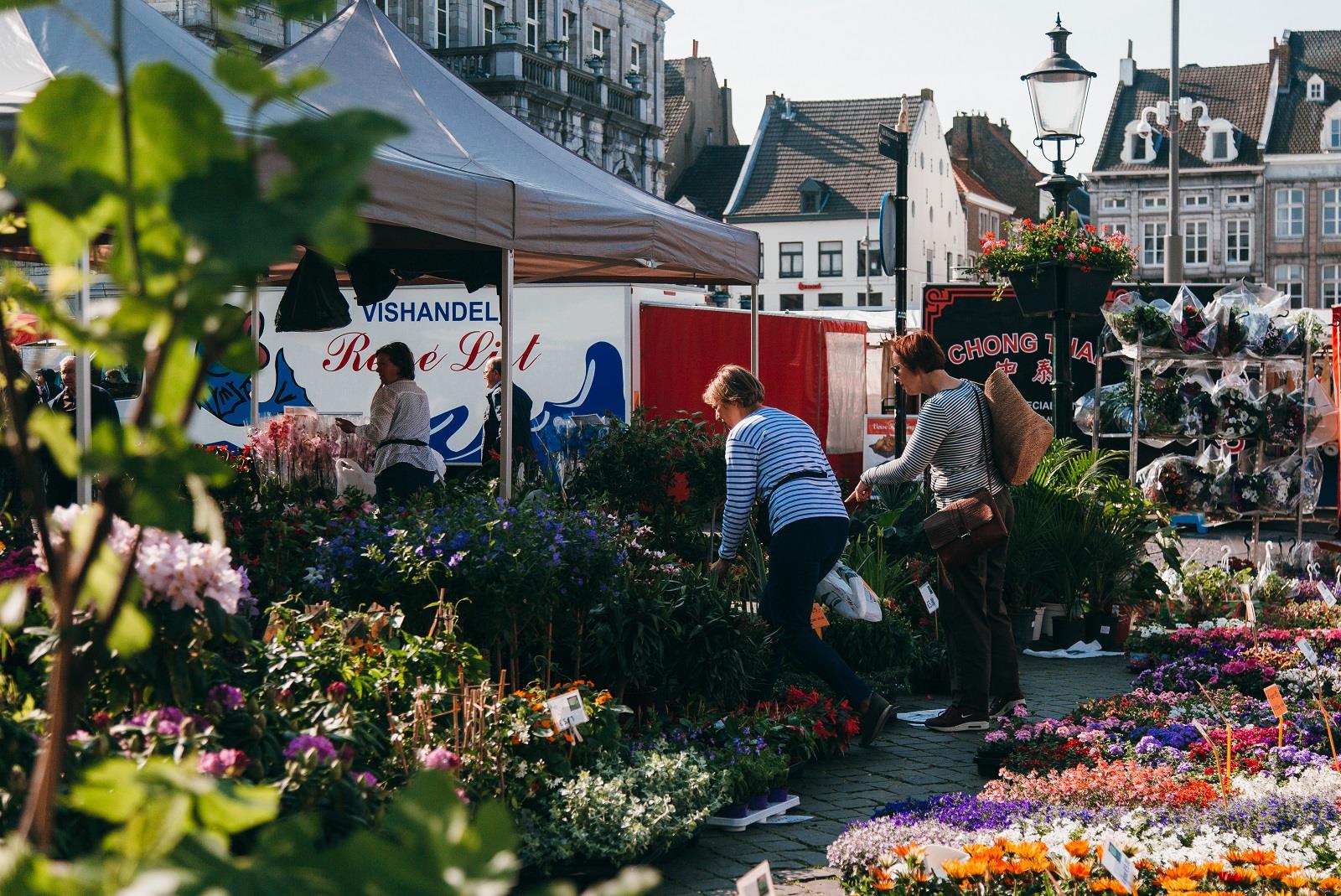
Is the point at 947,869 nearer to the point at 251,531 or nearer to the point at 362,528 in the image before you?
the point at 362,528

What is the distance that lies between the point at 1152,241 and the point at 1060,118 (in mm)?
59263

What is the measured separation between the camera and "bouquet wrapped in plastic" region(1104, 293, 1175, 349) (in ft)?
39.4

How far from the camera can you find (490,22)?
145 feet

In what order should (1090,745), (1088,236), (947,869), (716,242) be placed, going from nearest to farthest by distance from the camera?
1. (947,869)
2. (1090,745)
3. (716,242)
4. (1088,236)

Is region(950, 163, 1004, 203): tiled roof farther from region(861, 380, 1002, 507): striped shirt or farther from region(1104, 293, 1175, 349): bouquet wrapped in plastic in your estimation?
region(861, 380, 1002, 507): striped shirt

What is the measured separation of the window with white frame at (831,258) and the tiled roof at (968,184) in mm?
9792

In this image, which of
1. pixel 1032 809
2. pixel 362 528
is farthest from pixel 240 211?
pixel 362 528

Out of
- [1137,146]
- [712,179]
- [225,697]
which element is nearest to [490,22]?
[712,179]

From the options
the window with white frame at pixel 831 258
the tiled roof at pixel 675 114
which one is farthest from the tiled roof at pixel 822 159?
the tiled roof at pixel 675 114

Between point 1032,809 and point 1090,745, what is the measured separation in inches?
50.6

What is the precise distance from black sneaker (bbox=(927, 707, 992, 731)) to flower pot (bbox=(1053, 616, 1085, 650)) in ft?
8.72

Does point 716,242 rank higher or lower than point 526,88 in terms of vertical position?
lower

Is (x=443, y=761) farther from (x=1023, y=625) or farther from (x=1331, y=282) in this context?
(x=1331, y=282)

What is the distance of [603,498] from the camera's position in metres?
7.19
